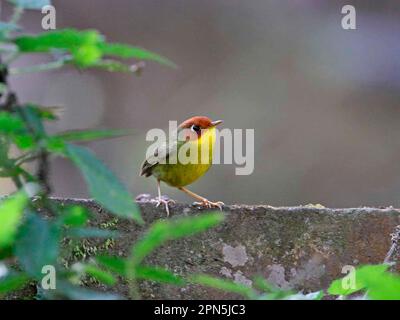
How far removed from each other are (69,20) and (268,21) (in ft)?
5.04

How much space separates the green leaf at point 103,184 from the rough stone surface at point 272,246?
1058mm

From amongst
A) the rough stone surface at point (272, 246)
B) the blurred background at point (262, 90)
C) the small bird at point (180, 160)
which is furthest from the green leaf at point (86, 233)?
the blurred background at point (262, 90)

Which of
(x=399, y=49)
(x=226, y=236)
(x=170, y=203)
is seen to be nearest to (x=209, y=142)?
(x=170, y=203)

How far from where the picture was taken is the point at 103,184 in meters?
0.76

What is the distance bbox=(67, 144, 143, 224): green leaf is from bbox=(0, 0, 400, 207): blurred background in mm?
4890

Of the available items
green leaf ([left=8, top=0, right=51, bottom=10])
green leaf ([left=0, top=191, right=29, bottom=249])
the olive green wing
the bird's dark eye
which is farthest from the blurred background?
green leaf ([left=0, top=191, right=29, bottom=249])

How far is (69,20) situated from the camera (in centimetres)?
614

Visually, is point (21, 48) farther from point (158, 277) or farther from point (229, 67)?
point (229, 67)

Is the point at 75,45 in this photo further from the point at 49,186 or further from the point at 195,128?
the point at 195,128

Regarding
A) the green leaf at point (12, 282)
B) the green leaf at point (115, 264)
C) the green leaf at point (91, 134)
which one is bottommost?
the green leaf at point (12, 282)

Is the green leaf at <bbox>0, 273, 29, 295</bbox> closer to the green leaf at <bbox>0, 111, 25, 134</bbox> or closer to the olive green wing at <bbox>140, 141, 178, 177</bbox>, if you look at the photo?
the green leaf at <bbox>0, 111, 25, 134</bbox>

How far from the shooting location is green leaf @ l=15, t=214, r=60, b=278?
0.74 m

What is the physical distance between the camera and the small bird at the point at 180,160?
310 cm

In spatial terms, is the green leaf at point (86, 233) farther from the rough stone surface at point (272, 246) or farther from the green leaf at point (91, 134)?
the rough stone surface at point (272, 246)
